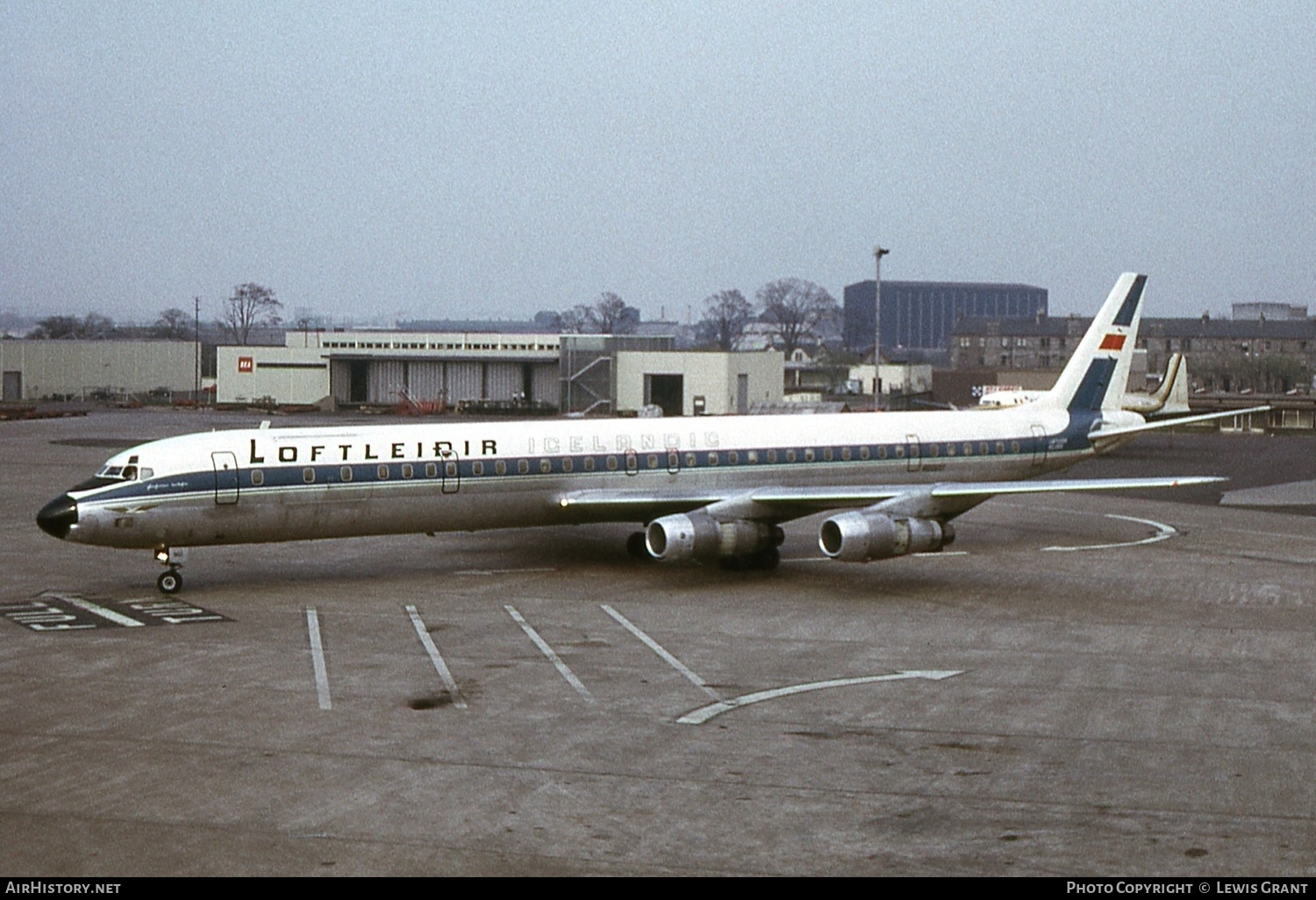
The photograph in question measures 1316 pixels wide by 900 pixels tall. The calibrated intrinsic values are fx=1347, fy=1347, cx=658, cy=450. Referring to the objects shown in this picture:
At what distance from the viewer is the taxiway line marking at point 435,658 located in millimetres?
21336

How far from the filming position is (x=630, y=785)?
55.4 feet

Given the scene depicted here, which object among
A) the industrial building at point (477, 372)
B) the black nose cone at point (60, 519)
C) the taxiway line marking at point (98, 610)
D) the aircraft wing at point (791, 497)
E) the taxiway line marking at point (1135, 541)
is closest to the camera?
the taxiway line marking at point (98, 610)

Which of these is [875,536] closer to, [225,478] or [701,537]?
[701,537]

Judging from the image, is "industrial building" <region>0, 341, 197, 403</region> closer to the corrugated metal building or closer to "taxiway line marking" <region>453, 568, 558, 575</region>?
the corrugated metal building

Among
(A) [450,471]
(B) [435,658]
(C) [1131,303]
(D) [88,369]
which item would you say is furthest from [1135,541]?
(D) [88,369]

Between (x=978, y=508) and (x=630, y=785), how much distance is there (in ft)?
109

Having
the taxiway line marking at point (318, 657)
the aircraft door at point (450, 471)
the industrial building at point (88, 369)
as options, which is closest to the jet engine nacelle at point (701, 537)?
the aircraft door at point (450, 471)

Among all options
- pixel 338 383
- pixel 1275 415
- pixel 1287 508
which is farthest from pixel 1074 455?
pixel 338 383

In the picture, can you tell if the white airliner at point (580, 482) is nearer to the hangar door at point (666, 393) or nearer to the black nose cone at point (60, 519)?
the black nose cone at point (60, 519)

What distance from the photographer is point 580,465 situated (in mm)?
33219

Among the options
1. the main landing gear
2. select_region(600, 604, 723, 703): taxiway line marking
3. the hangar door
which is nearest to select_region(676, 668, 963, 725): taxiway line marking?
select_region(600, 604, 723, 703): taxiway line marking

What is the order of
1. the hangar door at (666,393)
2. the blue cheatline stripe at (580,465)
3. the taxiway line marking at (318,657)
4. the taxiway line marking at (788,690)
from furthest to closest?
the hangar door at (666,393)
the blue cheatline stripe at (580,465)
the taxiway line marking at (318,657)
the taxiway line marking at (788,690)

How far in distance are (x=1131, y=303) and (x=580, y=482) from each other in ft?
64.2

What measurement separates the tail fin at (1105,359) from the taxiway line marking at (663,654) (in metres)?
18.2
